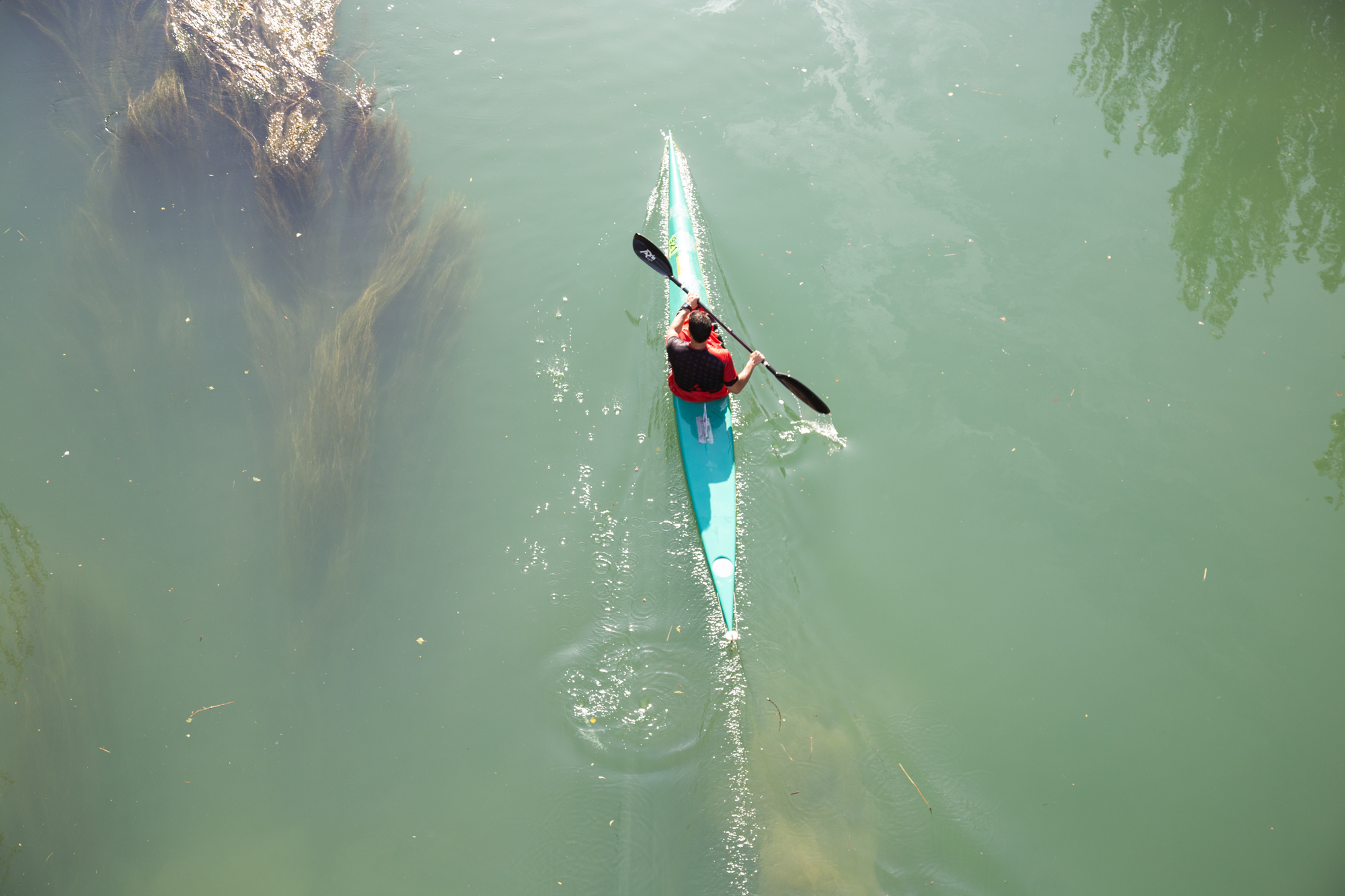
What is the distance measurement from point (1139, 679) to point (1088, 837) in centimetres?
87

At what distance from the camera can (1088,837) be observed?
3.49m

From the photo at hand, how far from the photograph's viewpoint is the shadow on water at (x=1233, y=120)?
5109 millimetres

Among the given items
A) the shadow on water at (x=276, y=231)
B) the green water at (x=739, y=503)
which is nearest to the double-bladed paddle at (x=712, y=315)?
the green water at (x=739, y=503)

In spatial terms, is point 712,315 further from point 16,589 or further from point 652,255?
point 16,589

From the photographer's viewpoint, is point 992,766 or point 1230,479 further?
point 1230,479

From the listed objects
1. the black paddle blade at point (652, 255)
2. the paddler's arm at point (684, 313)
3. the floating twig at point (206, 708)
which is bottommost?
the floating twig at point (206, 708)

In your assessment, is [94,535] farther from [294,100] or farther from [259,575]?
[294,100]

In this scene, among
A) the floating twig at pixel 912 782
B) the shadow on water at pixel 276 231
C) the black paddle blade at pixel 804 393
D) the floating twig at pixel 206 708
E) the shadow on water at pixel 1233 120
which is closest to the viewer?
the floating twig at pixel 912 782

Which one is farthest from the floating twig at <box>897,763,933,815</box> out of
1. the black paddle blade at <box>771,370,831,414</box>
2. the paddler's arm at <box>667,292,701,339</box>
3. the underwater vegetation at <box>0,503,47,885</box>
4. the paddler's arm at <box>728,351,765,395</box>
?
the underwater vegetation at <box>0,503,47,885</box>

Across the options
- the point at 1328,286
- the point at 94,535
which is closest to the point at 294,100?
the point at 94,535

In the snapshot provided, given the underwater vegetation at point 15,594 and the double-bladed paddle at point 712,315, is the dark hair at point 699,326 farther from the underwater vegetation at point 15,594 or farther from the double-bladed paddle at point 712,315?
the underwater vegetation at point 15,594

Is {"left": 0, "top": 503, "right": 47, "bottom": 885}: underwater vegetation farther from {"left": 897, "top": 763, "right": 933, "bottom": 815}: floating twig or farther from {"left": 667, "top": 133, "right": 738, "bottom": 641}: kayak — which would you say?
{"left": 897, "top": 763, "right": 933, "bottom": 815}: floating twig

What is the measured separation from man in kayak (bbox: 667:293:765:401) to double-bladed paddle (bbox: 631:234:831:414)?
0.10m

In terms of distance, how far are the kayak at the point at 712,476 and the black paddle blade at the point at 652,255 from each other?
166 mm
